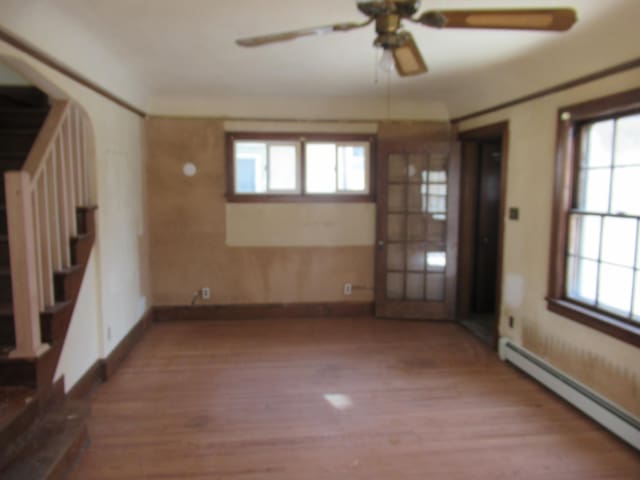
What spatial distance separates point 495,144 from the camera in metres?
4.95

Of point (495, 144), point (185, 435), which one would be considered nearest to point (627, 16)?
point (495, 144)

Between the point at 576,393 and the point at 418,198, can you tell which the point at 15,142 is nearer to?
the point at 418,198

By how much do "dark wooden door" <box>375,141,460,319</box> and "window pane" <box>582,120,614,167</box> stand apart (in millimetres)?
1746

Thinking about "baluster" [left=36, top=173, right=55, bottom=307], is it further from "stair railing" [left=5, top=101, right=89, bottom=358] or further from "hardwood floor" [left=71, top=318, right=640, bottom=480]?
"hardwood floor" [left=71, top=318, right=640, bottom=480]

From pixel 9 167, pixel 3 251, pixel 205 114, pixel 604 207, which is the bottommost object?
pixel 3 251

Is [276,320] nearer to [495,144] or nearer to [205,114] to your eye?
[205,114]

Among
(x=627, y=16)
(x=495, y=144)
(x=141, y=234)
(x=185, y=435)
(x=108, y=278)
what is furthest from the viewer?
(x=495, y=144)

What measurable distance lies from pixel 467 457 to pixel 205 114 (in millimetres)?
4150

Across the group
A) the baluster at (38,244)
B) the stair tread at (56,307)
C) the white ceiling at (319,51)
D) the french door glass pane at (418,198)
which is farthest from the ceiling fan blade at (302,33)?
the french door glass pane at (418,198)

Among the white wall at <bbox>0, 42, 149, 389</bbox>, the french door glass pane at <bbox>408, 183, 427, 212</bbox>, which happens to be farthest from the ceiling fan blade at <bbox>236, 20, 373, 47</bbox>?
the french door glass pane at <bbox>408, 183, 427, 212</bbox>

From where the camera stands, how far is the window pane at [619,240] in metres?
2.77

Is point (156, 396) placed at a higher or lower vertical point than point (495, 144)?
lower

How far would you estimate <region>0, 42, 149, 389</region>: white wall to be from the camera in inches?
114

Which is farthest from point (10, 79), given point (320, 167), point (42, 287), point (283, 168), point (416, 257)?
point (416, 257)
